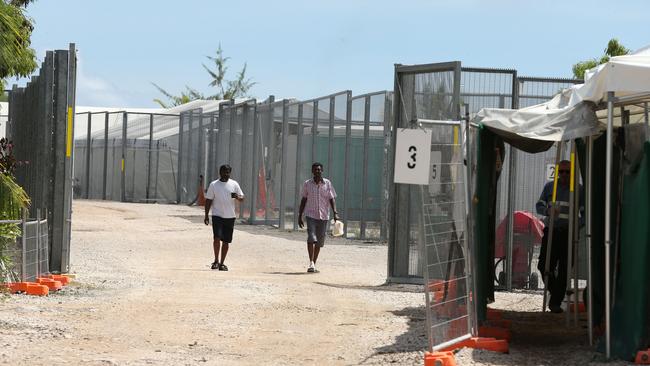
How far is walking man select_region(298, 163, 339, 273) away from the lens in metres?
19.3

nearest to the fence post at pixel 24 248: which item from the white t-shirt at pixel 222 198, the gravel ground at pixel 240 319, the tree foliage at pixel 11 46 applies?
the gravel ground at pixel 240 319

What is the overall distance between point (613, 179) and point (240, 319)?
392 centimetres

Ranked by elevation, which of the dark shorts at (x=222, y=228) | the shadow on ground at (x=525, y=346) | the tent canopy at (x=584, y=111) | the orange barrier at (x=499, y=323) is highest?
the tent canopy at (x=584, y=111)

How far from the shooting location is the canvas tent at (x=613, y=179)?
10.2m

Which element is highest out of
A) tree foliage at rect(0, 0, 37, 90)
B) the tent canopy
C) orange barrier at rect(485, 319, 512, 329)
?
tree foliage at rect(0, 0, 37, 90)

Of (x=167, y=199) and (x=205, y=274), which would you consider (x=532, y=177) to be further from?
(x=167, y=199)

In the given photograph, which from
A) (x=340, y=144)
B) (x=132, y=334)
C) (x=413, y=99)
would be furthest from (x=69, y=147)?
(x=340, y=144)

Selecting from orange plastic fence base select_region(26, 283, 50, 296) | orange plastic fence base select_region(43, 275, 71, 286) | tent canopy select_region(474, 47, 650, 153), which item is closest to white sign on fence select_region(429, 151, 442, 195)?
tent canopy select_region(474, 47, 650, 153)

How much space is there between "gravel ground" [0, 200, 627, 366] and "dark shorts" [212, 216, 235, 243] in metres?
0.51

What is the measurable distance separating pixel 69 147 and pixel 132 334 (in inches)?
226

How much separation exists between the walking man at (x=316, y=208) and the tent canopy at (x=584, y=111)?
730 centimetres

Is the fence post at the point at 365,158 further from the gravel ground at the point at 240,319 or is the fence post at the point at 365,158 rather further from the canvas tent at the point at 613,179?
the canvas tent at the point at 613,179

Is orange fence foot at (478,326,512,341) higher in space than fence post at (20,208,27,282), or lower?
lower

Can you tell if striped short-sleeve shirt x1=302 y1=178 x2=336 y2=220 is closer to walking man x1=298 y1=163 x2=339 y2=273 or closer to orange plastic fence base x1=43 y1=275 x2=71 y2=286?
walking man x1=298 y1=163 x2=339 y2=273
